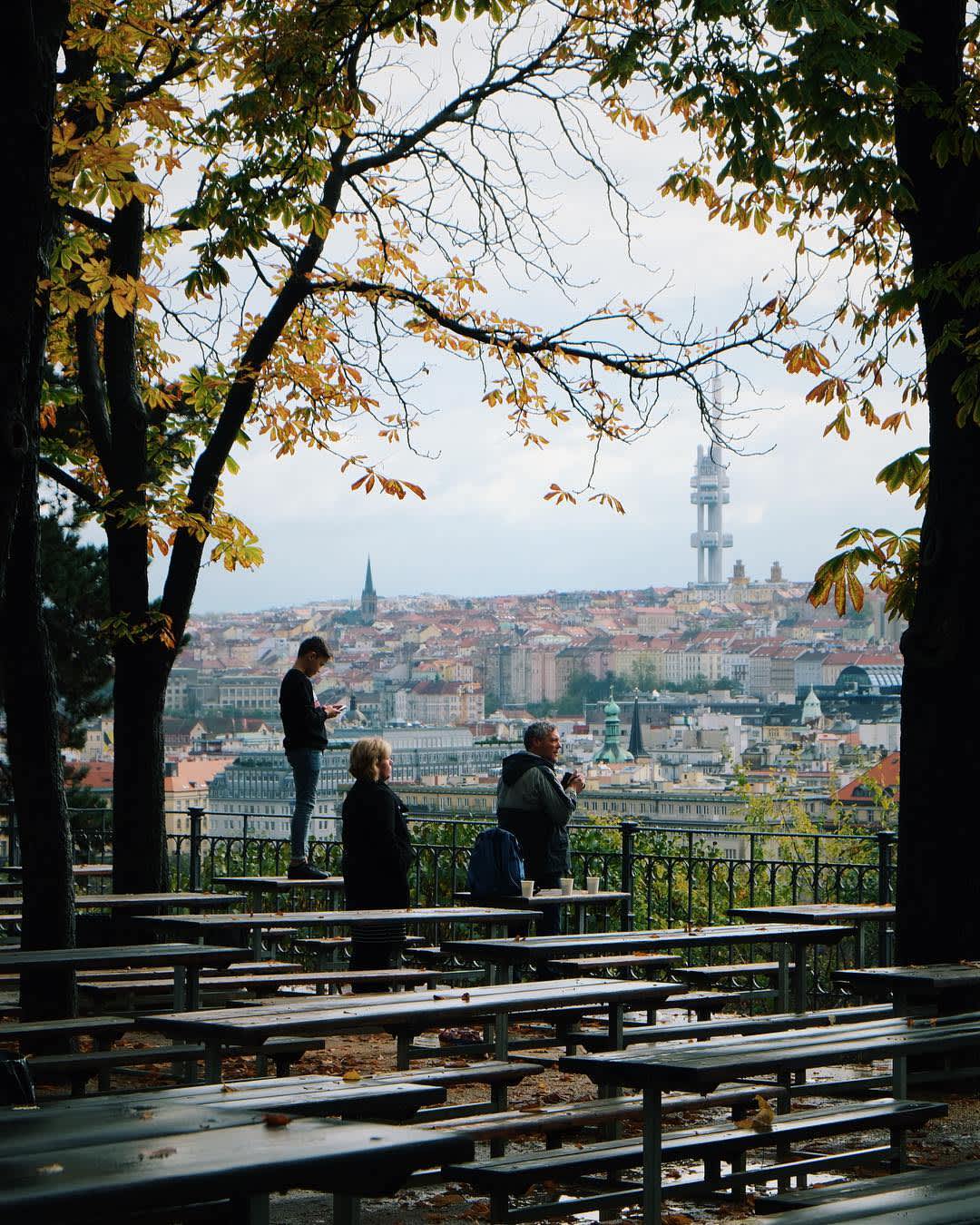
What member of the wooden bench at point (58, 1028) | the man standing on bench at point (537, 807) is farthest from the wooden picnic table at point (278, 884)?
the wooden bench at point (58, 1028)

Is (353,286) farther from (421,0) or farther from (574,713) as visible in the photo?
(574,713)

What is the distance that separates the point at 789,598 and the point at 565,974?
407 ft

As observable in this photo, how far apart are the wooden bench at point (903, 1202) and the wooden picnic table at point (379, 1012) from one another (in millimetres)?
1674

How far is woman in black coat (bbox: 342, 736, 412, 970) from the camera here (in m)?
8.73

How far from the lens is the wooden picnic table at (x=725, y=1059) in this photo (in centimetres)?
437

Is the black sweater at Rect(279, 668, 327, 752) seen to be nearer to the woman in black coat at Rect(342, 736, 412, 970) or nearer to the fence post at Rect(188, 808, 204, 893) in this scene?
the woman in black coat at Rect(342, 736, 412, 970)

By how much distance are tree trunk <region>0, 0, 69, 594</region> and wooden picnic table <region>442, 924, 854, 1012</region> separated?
3248 millimetres

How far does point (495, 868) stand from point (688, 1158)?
4116 mm

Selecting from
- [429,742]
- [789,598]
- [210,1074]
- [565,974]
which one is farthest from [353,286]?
[789,598]

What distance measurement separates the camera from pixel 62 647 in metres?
18.0

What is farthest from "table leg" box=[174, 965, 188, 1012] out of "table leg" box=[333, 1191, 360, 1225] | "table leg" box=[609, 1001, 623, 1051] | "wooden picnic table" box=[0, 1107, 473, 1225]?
"wooden picnic table" box=[0, 1107, 473, 1225]

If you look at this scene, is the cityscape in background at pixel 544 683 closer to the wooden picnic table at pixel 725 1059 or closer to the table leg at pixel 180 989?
the table leg at pixel 180 989

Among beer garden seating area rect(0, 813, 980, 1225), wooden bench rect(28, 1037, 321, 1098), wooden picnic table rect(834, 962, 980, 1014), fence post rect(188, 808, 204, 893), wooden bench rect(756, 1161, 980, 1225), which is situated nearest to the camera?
beer garden seating area rect(0, 813, 980, 1225)

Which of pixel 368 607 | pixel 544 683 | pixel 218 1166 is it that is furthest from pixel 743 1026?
pixel 368 607
